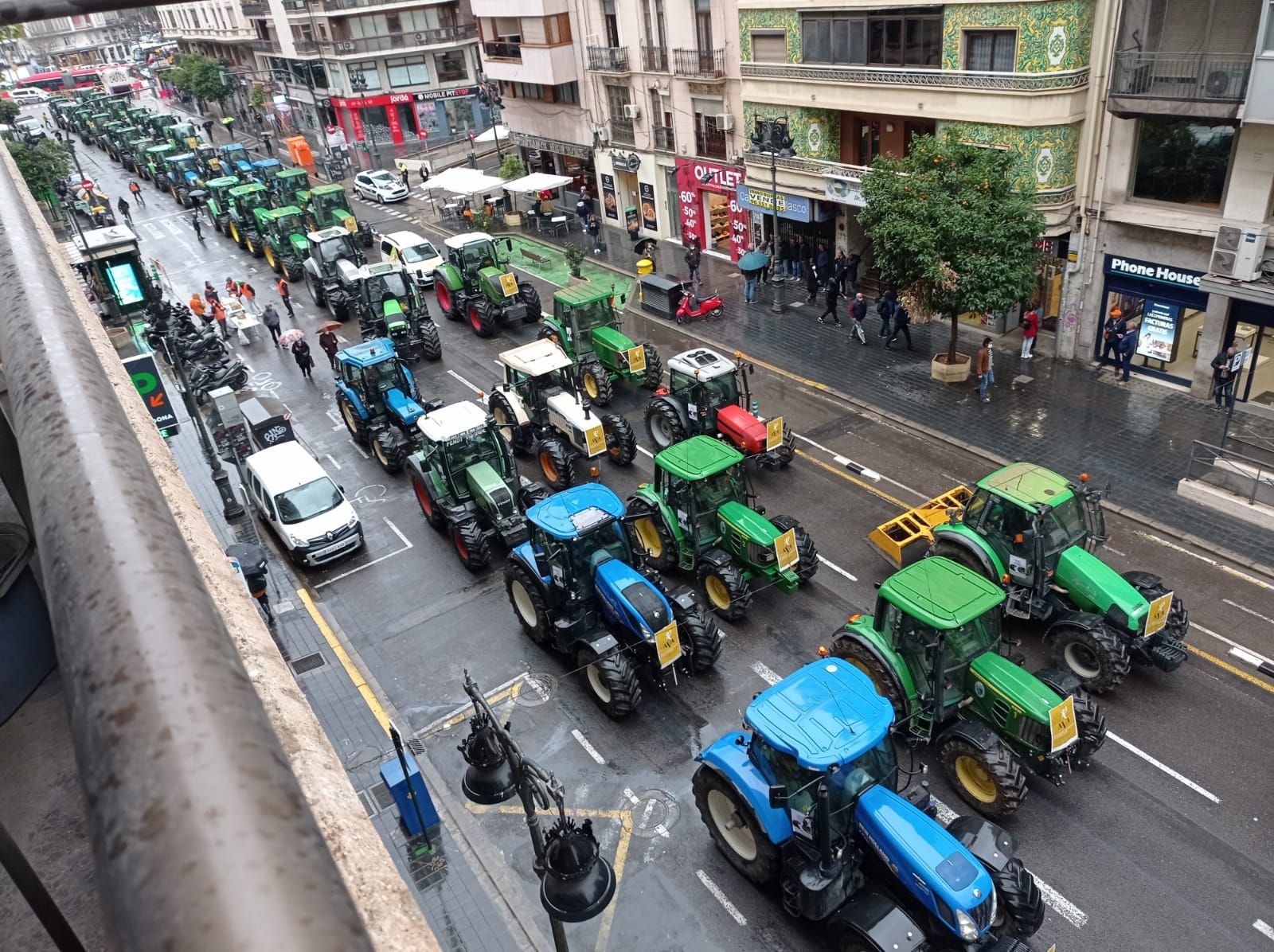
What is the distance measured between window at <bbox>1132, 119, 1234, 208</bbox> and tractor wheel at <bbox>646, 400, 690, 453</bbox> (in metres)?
12.0

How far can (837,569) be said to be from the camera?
16.7 metres

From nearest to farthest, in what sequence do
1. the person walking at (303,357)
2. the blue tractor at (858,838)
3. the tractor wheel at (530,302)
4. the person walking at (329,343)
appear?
the blue tractor at (858,838)
the person walking at (303,357)
the person walking at (329,343)
the tractor wheel at (530,302)

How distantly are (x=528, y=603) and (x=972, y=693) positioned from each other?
714 cm

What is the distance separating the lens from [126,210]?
45.1 meters

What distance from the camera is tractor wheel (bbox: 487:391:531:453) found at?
842 inches

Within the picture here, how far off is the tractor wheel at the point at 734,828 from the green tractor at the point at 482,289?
65.9 feet

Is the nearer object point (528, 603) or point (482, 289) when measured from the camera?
point (528, 603)

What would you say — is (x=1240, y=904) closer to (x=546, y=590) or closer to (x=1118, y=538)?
(x=1118, y=538)

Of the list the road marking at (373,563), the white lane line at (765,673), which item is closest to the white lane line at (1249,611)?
the white lane line at (765,673)

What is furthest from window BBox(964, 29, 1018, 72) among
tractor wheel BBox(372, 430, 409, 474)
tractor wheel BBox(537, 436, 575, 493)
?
tractor wheel BBox(372, 430, 409, 474)

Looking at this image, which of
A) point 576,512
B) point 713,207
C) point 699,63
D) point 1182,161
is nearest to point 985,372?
point 1182,161

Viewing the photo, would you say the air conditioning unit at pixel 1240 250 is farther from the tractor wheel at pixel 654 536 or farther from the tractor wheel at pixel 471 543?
the tractor wheel at pixel 471 543

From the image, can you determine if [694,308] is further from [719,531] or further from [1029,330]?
[719,531]

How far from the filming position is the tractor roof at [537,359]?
21.2 metres
